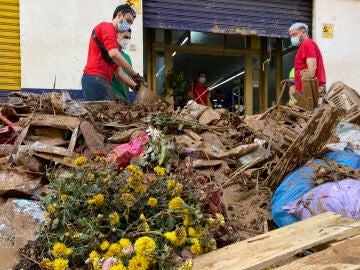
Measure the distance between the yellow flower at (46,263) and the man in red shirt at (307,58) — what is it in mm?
3691

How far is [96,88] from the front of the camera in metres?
3.97

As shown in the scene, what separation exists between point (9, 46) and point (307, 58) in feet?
15.1

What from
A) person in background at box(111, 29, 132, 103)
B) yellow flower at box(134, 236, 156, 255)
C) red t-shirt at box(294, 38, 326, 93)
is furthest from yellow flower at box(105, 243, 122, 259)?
red t-shirt at box(294, 38, 326, 93)

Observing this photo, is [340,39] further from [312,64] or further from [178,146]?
[178,146]

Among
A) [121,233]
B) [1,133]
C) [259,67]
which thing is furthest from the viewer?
[259,67]

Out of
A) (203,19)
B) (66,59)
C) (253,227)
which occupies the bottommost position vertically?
(253,227)

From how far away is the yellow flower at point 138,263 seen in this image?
54.5 inches

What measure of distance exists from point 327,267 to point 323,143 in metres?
1.38

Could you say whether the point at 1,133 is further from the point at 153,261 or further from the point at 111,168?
the point at 153,261

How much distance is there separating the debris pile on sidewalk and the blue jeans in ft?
1.46

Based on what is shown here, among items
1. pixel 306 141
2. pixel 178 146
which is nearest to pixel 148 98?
pixel 178 146

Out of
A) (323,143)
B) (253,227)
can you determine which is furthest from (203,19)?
(253,227)

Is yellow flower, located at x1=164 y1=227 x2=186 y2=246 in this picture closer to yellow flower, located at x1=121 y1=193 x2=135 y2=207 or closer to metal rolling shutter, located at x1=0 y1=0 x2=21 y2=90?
yellow flower, located at x1=121 y1=193 x2=135 y2=207

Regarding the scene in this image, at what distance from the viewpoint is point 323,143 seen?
105 inches
